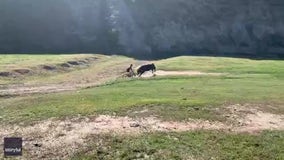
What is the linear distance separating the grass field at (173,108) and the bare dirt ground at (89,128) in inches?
29.5

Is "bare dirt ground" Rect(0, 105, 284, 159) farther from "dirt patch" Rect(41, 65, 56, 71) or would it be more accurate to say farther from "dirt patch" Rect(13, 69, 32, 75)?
"dirt patch" Rect(41, 65, 56, 71)

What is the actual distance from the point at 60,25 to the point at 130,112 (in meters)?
76.8

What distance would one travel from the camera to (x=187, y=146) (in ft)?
79.4

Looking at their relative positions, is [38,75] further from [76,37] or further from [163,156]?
[76,37]

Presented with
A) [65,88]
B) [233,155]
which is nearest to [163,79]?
[65,88]

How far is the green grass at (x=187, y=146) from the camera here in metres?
23.2

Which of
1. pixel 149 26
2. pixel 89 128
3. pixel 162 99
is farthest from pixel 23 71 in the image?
pixel 149 26

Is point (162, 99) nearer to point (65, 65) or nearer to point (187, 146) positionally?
point (187, 146)

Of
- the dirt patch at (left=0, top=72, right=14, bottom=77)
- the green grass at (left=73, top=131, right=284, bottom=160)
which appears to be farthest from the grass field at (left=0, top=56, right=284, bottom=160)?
the dirt patch at (left=0, top=72, right=14, bottom=77)

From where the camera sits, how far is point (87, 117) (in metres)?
29.3

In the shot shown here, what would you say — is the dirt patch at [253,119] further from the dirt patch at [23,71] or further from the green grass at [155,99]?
the dirt patch at [23,71]

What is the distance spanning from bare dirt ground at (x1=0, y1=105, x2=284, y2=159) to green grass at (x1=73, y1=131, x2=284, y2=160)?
35.8 inches

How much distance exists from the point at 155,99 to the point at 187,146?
10263 millimetres
